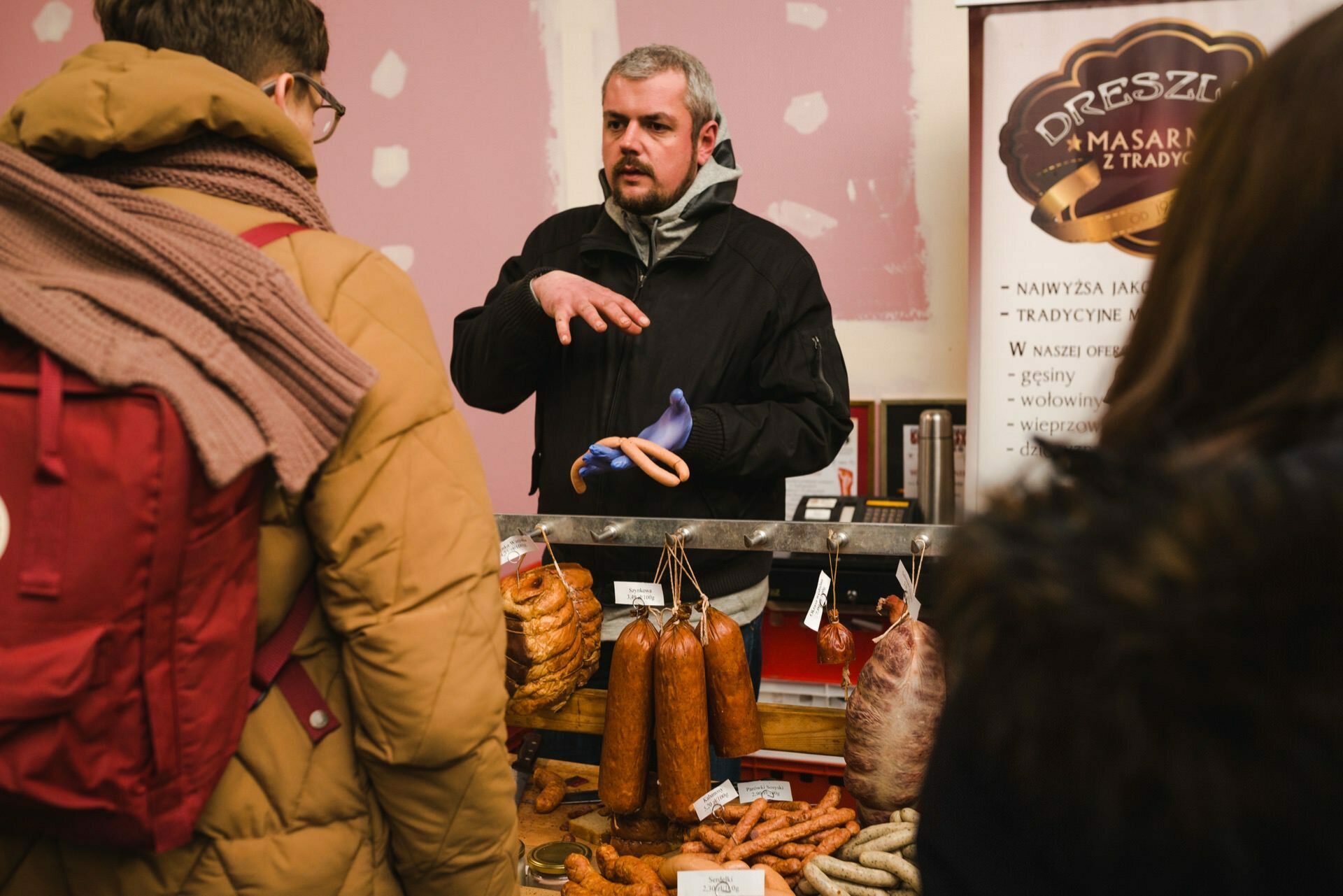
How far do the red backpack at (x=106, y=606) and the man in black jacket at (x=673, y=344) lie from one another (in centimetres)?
131

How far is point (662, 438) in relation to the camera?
6.98ft

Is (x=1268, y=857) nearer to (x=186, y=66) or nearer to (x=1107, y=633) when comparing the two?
(x=1107, y=633)

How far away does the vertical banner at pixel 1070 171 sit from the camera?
292 centimetres

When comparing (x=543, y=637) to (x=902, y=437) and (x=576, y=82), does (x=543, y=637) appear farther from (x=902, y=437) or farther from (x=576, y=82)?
(x=576, y=82)

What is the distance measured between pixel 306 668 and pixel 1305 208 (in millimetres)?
1033

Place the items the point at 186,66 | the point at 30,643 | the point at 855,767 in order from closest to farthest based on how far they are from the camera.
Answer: the point at 30,643 < the point at 186,66 < the point at 855,767

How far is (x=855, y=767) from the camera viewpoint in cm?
187

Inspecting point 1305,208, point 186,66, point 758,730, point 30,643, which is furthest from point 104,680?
point 758,730

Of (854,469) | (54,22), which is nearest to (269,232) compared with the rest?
(854,469)

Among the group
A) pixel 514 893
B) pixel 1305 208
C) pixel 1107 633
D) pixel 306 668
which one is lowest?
pixel 514 893

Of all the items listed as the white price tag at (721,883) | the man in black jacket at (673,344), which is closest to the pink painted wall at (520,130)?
the man in black jacket at (673,344)

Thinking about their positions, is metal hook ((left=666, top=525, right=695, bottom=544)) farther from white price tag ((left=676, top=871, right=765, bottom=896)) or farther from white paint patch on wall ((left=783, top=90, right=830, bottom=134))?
white paint patch on wall ((left=783, top=90, right=830, bottom=134))

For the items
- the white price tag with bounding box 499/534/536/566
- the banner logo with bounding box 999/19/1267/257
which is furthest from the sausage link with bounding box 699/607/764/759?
the banner logo with bounding box 999/19/1267/257

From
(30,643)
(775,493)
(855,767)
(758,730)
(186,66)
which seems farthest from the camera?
(775,493)
